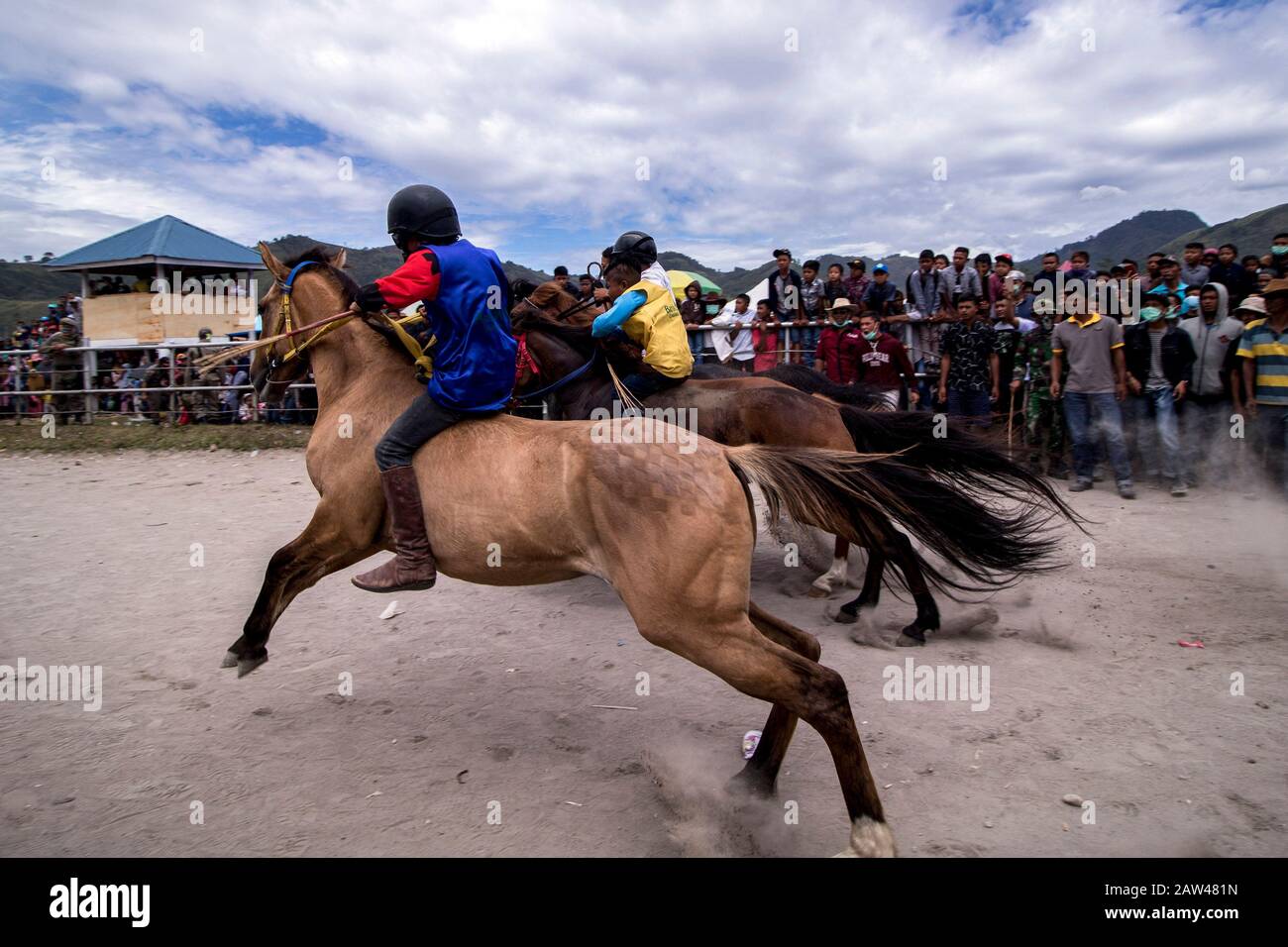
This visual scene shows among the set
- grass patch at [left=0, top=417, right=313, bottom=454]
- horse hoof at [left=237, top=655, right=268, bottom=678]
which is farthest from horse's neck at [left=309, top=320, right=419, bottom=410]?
grass patch at [left=0, top=417, right=313, bottom=454]

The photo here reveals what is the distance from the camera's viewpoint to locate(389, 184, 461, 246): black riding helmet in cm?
399

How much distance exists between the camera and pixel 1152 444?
9.64 m

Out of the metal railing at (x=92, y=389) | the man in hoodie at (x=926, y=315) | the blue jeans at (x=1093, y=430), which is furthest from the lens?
the metal railing at (x=92, y=389)

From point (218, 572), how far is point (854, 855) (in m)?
6.04

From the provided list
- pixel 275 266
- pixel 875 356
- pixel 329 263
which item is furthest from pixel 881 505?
pixel 875 356

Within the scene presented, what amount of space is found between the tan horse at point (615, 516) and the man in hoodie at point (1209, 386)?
24.2 feet

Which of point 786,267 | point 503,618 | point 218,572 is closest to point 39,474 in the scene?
point 218,572

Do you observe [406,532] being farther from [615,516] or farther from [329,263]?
[329,263]

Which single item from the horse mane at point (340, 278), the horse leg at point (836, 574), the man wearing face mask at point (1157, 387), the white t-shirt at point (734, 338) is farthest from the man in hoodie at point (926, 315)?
the horse mane at point (340, 278)

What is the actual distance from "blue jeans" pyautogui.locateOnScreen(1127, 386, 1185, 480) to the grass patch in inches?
506

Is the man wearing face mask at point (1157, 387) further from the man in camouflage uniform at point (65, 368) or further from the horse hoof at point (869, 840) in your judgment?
the man in camouflage uniform at point (65, 368)

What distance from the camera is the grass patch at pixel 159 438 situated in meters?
14.2

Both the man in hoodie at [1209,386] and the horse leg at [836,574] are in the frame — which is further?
the man in hoodie at [1209,386]

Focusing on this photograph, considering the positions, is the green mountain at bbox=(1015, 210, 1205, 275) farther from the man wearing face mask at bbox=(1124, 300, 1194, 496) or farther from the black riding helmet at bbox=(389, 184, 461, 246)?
the black riding helmet at bbox=(389, 184, 461, 246)
